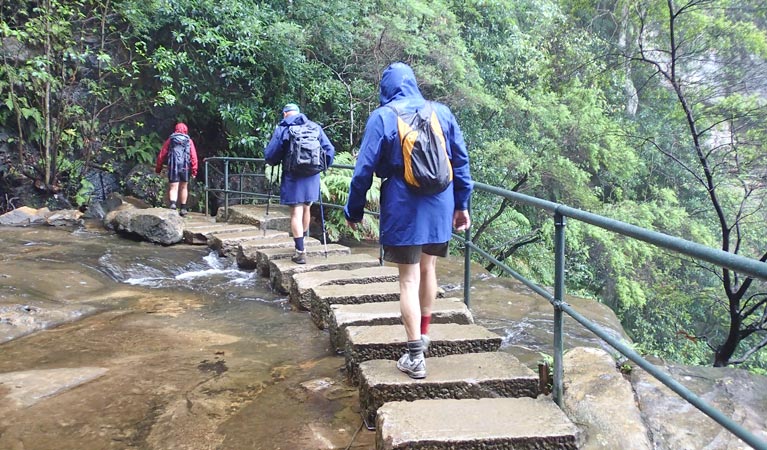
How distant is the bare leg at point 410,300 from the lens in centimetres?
301

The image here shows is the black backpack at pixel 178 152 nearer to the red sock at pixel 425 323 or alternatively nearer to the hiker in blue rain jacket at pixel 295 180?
the hiker in blue rain jacket at pixel 295 180

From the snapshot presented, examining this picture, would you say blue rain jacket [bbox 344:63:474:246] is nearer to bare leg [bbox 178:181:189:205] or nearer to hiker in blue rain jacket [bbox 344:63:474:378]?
hiker in blue rain jacket [bbox 344:63:474:378]

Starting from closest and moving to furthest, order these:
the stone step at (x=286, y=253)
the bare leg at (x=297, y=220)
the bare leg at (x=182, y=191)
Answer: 1. the bare leg at (x=297, y=220)
2. the stone step at (x=286, y=253)
3. the bare leg at (x=182, y=191)

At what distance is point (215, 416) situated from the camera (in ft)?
9.78

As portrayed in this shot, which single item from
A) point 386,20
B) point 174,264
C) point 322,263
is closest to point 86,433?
point 322,263

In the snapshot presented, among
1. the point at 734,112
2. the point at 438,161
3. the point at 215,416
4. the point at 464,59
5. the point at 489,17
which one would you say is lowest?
the point at 215,416

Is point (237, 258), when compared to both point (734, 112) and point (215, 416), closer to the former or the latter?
point (215, 416)

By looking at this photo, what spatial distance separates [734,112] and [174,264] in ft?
27.2

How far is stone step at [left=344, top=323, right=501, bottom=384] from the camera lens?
11.0 ft

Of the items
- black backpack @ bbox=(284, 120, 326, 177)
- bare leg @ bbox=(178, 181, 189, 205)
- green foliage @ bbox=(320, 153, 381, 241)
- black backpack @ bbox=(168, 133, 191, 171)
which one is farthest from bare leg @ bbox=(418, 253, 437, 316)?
bare leg @ bbox=(178, 181, 189, 205)

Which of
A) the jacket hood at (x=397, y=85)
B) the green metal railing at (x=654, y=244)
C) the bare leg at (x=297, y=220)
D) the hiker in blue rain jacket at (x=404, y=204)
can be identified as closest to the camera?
the green metal railing at (x=654, y=244)

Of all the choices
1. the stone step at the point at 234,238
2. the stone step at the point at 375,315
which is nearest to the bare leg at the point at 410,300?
the stone step at the point at 375,315

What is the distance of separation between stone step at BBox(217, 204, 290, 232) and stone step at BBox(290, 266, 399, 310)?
324cm

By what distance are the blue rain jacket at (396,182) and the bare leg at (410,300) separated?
0.18m
